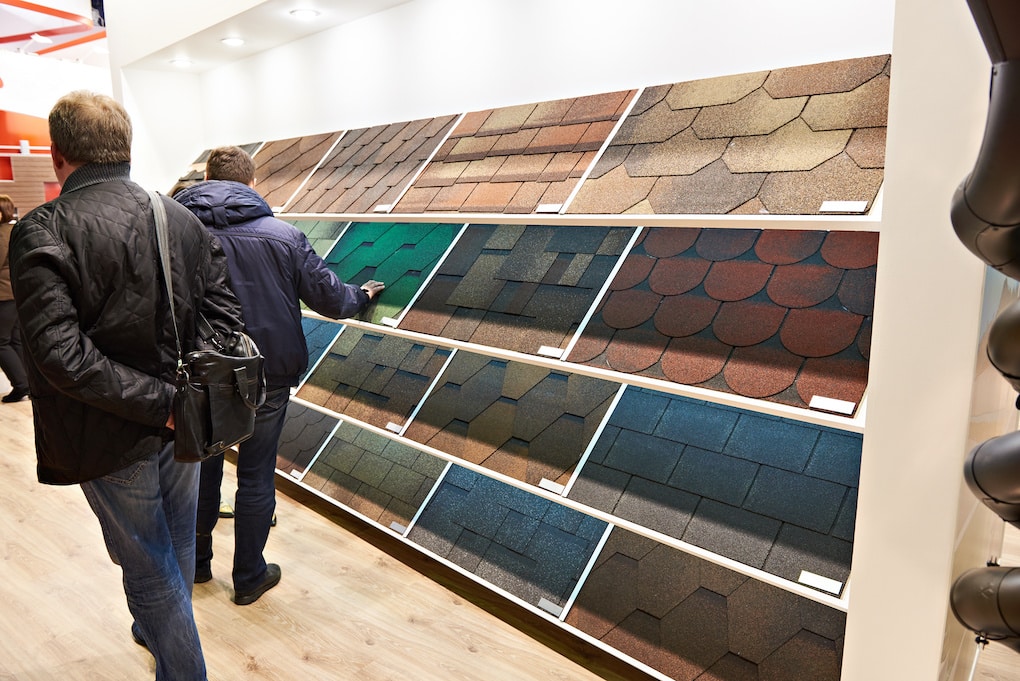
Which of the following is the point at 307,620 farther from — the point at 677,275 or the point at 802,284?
the point at 802,284

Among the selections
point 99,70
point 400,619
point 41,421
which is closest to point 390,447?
point 400,619

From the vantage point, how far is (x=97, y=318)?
1.62m

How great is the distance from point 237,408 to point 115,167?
646 millimetres

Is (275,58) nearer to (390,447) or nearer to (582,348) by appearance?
(390,447)

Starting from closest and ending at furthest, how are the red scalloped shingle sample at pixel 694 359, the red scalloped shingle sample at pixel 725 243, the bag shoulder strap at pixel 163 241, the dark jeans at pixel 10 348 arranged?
the bag shoulder strap at pixel 163 241 → the red scalloped shingle sample at pixel 694 359 → the red scalloped shingle sample at pixel 725 243 → the dark jeans at pixel 10 348

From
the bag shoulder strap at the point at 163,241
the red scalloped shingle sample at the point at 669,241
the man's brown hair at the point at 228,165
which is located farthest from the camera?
the man's brown hair at the point at 228,165

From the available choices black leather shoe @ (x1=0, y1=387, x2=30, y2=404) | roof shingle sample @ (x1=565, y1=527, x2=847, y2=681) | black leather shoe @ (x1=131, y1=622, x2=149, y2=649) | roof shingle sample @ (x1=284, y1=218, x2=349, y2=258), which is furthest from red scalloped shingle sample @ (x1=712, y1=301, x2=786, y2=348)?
black leather shoe @ (x1=0, y1=387, x2=30, y2=404)

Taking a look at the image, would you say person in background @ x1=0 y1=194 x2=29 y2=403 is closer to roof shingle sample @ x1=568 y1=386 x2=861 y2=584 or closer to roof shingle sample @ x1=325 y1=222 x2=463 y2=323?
roof shingle sample @ x1=325 y1=222 x2=463 y2=323

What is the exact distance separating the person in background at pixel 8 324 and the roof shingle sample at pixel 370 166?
102 inches

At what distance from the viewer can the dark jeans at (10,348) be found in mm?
4895

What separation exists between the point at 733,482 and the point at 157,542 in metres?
1.55

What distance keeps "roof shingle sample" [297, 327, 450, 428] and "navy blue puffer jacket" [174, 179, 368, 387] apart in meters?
0.52

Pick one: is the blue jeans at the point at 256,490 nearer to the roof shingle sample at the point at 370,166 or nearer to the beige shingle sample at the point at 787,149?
the roof shingle sample at the point at 370,166

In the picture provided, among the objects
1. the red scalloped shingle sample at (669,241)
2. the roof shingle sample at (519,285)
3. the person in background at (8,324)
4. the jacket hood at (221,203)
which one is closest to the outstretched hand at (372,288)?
the roof shingle sample at (519,285)
